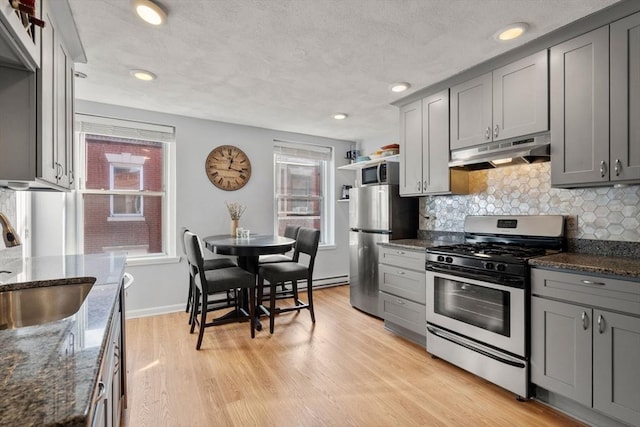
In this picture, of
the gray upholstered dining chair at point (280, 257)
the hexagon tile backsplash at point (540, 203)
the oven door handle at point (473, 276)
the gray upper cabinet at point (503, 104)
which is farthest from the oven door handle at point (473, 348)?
the gray upholstered dining chair at point (280, 257)

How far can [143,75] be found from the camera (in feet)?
8.66

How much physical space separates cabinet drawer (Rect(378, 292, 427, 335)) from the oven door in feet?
0.44

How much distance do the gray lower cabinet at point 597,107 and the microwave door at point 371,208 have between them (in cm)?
159

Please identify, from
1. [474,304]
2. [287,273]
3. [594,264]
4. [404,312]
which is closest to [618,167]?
[594,264]

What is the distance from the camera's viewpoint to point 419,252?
2.82m

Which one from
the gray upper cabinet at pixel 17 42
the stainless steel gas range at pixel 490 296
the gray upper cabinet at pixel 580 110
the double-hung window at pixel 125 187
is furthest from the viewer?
the double-hung window at pixel 125 187

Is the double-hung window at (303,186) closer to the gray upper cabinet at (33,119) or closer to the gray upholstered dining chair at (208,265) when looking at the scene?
the gray upholstered dining chair at (208,265)

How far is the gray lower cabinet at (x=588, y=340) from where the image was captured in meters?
1.62

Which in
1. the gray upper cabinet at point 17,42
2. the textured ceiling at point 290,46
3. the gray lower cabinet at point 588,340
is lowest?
the gray lower cabinet at point 588,340

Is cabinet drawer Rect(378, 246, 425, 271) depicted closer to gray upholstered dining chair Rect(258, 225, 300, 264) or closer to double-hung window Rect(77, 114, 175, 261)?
gray upholstered dining chair Rect(258, 225, 300, 264)

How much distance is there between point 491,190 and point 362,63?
1.60 m

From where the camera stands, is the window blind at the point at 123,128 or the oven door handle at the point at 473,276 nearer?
the oven door handle at the point at 473,276

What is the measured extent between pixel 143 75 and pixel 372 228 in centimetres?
264

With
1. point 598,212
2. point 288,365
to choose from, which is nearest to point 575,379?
point 598,212
